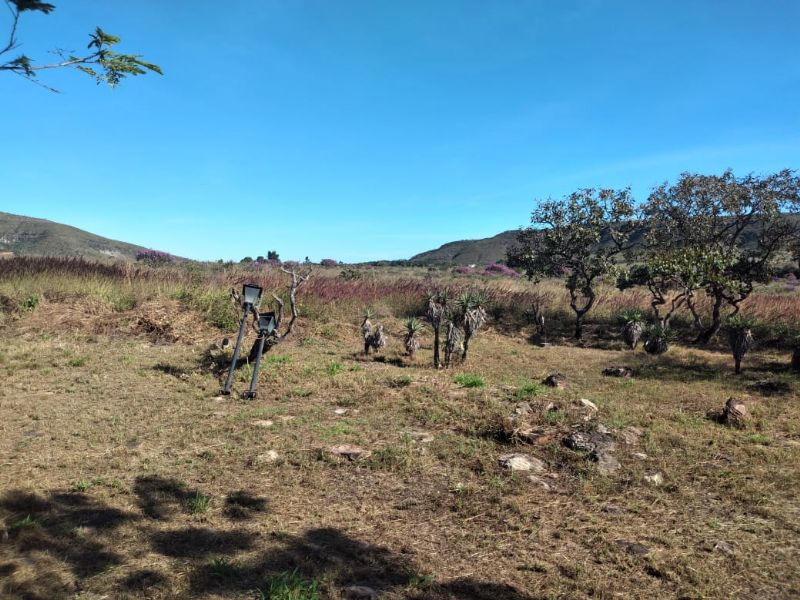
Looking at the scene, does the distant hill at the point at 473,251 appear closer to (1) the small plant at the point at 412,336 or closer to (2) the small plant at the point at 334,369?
(1) the small plant at the point at 412,336

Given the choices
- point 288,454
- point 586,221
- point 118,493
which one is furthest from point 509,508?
point 586,221

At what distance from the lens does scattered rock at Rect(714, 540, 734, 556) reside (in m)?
3.10

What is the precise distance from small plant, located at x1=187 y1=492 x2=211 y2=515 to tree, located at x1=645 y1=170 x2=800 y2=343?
12.5m

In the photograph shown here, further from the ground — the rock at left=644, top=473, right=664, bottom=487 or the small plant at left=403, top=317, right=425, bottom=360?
the small plant at left=403, top=317, right=425, bottom=360

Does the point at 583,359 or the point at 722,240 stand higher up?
the point at 722,240

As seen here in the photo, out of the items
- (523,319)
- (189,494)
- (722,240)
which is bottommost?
(189,494)

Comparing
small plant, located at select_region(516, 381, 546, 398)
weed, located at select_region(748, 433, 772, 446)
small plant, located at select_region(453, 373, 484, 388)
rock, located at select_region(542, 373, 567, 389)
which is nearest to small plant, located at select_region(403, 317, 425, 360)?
small plant, located at select_region(453, 373, 484, 388)

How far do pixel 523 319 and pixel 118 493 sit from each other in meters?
14.2

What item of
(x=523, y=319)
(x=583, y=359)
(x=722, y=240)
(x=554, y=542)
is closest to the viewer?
(x=554, y=542)

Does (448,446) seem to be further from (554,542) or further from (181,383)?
(181,383)

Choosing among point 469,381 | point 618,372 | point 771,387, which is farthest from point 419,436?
point 771,387

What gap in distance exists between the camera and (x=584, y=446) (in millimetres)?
4734

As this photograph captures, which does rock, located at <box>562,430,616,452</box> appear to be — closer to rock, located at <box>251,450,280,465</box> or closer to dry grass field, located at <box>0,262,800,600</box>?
dry grass field, located at <box>0,262,800,600</box>

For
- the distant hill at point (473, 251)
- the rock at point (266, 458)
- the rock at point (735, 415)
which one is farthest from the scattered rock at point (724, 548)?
the distant hill at point (473, 251)
